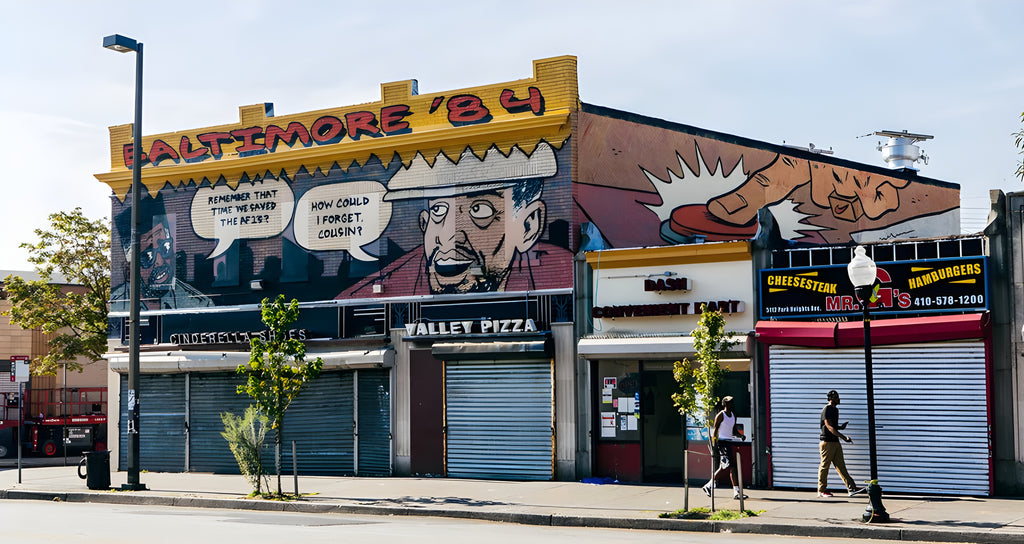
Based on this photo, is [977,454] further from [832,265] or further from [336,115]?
[336,115]

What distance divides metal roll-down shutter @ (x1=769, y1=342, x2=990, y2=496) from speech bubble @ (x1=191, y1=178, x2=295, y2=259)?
11890mm

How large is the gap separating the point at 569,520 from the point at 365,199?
Result: 10348 millimetres

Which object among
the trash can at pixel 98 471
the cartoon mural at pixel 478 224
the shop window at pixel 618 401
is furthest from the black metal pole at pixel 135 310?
the shop window at pixel 618 401

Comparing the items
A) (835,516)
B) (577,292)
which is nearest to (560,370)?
(577,292)

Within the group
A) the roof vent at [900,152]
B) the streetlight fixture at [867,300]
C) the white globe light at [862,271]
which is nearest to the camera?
the streetlight fixture at [867,300]

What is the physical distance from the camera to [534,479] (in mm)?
22062

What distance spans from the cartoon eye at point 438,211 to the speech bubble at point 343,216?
44.0 inches

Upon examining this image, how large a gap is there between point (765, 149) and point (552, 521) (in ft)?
41.9

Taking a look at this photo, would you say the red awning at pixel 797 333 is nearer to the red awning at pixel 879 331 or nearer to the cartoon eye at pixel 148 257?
the red awning at pixel 879 331

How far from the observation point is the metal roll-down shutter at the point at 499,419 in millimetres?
22078

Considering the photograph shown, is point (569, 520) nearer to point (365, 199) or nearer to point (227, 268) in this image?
point (365, 199)

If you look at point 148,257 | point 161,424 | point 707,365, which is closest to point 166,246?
point 148,257

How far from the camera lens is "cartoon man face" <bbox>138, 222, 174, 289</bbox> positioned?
88.9 ft

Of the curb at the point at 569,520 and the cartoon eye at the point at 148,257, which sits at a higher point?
the cartoon eye at the point at 148,257
